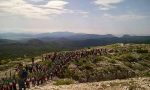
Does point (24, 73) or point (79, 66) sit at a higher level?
point (24, 73)

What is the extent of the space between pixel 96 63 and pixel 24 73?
4098cm

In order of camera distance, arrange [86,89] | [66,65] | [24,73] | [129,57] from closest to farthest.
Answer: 1. [24,73]
2. [86,89]
3. [66,65]
4. [129,57]

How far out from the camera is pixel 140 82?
35.3 m

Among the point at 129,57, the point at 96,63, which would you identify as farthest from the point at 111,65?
the point at 129,57

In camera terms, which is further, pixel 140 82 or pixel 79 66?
pixel 79 66

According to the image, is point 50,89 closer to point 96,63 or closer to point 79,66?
point 79,66

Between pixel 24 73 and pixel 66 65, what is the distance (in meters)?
31.3

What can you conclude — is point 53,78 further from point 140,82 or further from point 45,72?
point 140,82

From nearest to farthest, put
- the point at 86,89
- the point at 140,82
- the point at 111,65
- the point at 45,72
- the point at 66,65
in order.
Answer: the point at 86,89, the point at 140,82, the point at 45,72, the point at 66,65, the point at 111,65

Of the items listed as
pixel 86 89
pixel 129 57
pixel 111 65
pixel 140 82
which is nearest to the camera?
pixel 86 89

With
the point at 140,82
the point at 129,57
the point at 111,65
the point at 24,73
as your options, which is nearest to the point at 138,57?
the point at 129,57

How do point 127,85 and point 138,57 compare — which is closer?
point 127,85

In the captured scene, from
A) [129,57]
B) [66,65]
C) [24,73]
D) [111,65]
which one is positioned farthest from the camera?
[129,57]

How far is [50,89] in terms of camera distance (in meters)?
32.8
